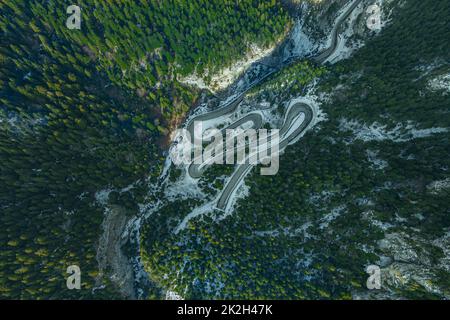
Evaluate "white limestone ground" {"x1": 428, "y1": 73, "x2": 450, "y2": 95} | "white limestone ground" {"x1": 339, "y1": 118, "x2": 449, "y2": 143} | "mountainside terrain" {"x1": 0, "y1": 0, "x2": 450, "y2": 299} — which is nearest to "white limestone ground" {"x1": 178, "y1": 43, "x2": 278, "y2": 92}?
"mountainside terrain" {"x1": 0, "y1": 0, "x2": 450, "y2": 299}

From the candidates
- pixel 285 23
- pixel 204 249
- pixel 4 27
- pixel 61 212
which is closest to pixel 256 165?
pixel 204 249

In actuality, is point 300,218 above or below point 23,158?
below

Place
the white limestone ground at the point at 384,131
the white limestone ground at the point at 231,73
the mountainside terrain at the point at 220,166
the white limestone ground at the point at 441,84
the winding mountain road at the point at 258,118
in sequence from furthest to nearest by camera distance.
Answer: the white limestone ground at the point at 231,73
the winding mountain road at the point at 258,118
the white limestone ground at the point at 384,131
the white limestone ground at the point at 441,84
the mountainside terrain at the point at 220,166

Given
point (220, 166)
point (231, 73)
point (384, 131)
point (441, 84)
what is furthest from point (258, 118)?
point (441, 84)

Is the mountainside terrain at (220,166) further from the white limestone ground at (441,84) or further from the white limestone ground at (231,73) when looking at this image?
the white limestone ground at (231,73)

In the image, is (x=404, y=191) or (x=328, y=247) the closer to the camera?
(x=404, y=191)

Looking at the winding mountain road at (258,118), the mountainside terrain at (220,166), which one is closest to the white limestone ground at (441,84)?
the mountainside terrain at (220,166)

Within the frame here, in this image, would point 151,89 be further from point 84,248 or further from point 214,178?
point 84,248

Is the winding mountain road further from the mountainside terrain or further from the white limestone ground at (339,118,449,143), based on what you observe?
the white limestone ground at (339,118,449,143)

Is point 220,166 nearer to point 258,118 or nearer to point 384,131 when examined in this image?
point 258,118

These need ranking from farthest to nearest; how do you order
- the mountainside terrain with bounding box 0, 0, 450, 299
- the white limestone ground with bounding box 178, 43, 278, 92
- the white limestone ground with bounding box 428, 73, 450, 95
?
the white limestone ground with bounding box 178, 43, 278, 92
the white limestone ground with bounding box 428, 73, 450, 95
the mountainside terrain with bounding box 0, 0, 450, 299

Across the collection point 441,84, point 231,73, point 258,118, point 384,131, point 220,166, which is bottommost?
point 220,166
